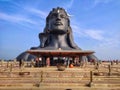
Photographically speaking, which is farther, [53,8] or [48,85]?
[53,8]

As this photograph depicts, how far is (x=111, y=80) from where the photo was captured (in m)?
21.5

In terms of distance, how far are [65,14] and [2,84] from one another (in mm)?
37352

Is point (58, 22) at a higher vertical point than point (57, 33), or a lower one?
higher

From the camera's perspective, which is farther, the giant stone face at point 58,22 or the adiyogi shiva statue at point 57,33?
the adiyogi shiva statue at point 57,33

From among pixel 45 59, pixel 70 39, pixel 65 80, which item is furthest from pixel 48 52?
pixel 65 80

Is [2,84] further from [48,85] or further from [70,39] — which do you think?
[70,39]

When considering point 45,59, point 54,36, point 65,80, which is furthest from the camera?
point 54,36

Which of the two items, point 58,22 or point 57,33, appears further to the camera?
point 57,33

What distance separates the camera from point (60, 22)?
170ft

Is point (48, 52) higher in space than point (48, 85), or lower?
higher

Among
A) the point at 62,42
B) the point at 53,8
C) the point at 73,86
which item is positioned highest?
the point at 53,8

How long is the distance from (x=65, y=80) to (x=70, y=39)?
3609cm

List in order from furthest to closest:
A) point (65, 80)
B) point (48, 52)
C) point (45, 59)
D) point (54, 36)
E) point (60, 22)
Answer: point (54, 36) < point (60, 22) < point (45, 59) < point (48, 52) < point (65, 80)

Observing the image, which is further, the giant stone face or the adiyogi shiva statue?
the adiyogi shiva statue
